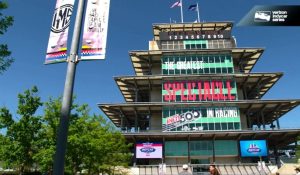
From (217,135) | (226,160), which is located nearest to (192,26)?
(217,135)

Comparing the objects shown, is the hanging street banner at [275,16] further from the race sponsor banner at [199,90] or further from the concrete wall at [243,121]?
the concrete wall at [243,121]

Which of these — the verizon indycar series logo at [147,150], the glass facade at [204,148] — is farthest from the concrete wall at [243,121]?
the verizon indycar series logo at [147,150]

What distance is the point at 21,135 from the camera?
27.6 m

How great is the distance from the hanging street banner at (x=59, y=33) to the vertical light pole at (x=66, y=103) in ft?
2.30

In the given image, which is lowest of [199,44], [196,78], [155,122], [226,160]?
[226,160]

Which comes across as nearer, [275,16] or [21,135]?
[275,16]

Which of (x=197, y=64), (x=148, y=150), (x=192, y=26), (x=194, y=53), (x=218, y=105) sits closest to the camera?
(x=148, y=150)

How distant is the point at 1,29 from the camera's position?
13117mm

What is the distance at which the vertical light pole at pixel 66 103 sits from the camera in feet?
21.2

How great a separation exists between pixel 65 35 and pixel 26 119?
2236 cm

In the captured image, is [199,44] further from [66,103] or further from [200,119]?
[66,103]

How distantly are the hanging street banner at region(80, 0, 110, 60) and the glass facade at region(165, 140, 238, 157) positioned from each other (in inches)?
1987

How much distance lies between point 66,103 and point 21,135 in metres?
23.1

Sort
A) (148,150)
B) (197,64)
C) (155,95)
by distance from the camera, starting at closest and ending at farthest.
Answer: (148,150) < (197,64) < (155,95)
